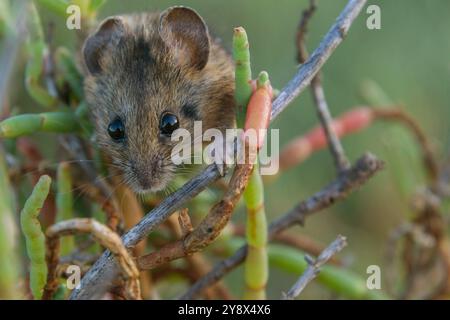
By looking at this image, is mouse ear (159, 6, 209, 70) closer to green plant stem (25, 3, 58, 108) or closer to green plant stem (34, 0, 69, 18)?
green plant stem (34, 0, 69, 18)

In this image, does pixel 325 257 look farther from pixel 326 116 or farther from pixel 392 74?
pixel 392 74

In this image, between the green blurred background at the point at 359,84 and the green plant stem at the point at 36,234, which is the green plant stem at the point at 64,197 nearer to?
the green plant stem at the point at 36,234

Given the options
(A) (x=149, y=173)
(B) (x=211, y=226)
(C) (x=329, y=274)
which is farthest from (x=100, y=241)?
(C) (x=329, y=274)

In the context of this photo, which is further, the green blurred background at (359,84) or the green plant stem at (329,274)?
the green blurred background at (359,84)

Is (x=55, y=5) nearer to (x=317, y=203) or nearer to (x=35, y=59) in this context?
(x=35, y=59)

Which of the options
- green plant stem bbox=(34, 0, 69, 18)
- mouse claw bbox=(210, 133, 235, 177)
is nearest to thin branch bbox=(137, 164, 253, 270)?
mouse claw bbox=(210, 133, 235, 177)

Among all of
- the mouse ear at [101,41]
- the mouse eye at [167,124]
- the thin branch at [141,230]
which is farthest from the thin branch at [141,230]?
the mouse ear at [101,41]
